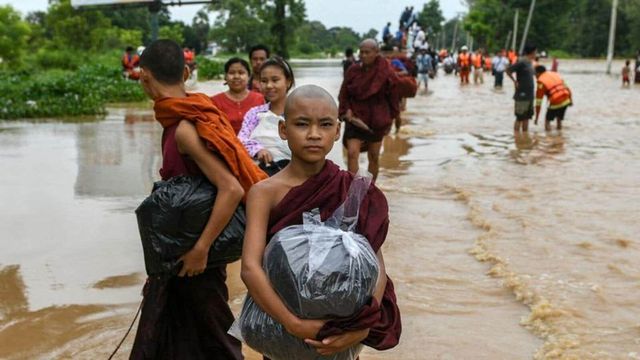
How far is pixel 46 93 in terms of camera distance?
18.3m

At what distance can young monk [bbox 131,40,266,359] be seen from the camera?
9.64 feet

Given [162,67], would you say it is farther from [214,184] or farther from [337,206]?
[337,206]

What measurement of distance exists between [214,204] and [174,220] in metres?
0.16

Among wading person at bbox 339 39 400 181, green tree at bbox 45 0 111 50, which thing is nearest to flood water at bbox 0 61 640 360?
wading person at bbox 339 39 400 181

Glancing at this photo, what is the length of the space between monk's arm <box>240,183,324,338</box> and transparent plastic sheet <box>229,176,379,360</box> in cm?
2

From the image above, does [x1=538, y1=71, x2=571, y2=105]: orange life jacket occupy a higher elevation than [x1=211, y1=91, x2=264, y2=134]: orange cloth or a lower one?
lower

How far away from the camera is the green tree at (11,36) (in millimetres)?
32094

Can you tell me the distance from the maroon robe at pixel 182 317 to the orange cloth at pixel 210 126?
83mm

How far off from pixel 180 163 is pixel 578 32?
81.9m

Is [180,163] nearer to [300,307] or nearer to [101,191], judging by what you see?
[300,307]

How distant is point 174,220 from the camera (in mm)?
2906

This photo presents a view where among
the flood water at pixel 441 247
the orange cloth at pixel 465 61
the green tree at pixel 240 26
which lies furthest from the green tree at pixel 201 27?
the flood water at pixel 441 247

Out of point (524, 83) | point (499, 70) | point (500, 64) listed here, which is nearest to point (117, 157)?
point (524, 83)

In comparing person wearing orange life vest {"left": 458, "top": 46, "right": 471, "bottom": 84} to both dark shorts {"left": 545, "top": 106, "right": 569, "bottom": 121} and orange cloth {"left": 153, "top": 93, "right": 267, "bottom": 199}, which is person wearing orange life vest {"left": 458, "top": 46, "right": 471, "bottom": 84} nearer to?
dark shorts {"left": 545, "top": 106, "right": 569, "bottom": 121}
